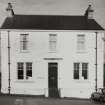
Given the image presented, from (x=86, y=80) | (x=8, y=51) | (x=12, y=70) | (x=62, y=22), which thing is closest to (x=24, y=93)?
(x=12, y=70)

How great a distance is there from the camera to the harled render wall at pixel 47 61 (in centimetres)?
2873

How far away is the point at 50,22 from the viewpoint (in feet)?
103

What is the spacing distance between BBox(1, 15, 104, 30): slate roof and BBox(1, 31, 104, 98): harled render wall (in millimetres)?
742

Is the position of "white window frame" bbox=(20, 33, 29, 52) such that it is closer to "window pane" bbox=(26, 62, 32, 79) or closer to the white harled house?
the white harled house

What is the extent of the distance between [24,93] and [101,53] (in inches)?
333

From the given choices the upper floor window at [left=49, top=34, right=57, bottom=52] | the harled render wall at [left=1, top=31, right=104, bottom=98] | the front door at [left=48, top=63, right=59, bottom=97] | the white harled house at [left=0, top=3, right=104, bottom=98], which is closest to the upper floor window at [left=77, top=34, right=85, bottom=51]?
the white harled house at [left=0, top=3, right=104, bottom=98]

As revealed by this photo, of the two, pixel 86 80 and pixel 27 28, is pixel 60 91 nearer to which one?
pixel 86 80

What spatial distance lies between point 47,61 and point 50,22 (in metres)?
4.73

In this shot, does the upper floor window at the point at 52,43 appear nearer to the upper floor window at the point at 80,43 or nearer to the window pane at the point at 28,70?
the upper floor window at the point at 80,43

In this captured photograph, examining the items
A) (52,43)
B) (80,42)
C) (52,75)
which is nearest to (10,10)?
(52,43)

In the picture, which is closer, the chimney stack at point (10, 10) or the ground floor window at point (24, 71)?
the ground floor window at point (24, 71)

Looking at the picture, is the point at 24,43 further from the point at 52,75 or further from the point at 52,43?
the point at 52,75

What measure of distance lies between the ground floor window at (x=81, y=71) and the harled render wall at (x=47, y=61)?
315 mm

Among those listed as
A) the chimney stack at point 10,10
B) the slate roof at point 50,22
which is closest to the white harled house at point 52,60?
the slate roof at point 50,22
